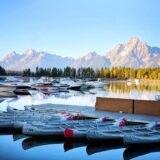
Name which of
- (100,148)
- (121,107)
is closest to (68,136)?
(100,148)

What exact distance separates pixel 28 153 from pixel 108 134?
347 cm

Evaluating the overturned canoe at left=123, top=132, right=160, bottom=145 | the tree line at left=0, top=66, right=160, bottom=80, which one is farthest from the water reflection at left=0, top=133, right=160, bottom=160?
the tree line at left=0, top=66, right=160, bottom=80

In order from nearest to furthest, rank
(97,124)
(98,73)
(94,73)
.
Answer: (97,124), (94,73), (98,73)

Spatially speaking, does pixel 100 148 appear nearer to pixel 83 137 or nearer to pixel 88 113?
pixel 83 137

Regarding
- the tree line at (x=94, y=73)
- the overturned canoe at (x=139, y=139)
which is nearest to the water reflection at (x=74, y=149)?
the overturned canoe at (x=139, y=139)

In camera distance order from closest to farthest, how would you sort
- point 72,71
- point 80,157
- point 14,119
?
point 80,157
point 14,119
point 72,71

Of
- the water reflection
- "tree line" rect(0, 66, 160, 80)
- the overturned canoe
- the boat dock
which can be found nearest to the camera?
the water reflection

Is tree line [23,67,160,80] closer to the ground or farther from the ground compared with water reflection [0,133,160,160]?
farther from the ground

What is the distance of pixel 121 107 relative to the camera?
63.3 ft

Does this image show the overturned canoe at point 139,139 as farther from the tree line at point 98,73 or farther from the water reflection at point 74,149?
the tree line at point 98,73

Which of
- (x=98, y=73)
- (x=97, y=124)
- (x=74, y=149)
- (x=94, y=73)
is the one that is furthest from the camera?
(x=98, y=73)

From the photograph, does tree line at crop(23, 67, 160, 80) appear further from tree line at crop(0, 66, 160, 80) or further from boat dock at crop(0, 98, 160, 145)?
boat dock at crop(0, 98, 160, 145)

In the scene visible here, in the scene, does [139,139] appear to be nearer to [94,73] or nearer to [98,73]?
[94,73]

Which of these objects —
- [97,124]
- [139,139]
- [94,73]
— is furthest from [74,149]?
[94,73]
